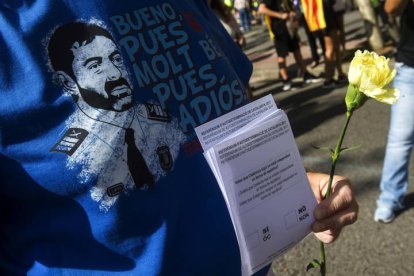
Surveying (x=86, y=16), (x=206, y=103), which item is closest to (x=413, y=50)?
(x=206, y=103)

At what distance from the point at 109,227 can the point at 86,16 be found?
382mm

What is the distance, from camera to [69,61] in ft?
2.96

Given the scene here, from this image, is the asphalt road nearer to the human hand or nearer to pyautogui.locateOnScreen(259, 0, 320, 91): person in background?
A: the human hand

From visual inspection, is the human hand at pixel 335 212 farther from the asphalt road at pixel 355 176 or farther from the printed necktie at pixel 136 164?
the printed necktie at pixel 136 164

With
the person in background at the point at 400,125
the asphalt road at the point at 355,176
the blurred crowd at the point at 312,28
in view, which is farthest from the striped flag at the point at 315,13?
the person in background at the point at 400,125

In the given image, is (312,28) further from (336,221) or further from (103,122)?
(103,122)

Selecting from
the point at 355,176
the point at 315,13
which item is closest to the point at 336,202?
the point at 355,176

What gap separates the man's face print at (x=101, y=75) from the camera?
90 cm

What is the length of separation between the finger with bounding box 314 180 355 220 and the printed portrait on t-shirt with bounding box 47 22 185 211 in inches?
11.7

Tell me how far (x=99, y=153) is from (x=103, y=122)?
0.06 meters

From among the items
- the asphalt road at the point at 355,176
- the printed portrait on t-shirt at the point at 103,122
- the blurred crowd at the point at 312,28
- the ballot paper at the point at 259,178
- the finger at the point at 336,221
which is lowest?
the asphalt road at the point at 355,176

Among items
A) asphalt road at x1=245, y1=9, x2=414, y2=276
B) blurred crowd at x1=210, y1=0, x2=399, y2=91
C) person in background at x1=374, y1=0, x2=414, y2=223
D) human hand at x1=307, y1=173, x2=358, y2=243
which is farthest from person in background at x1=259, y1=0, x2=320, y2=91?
human hand at x1=307, y1=173, x2=358, y2=243

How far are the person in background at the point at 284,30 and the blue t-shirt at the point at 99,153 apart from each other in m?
5.85

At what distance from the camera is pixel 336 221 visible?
1.01m
